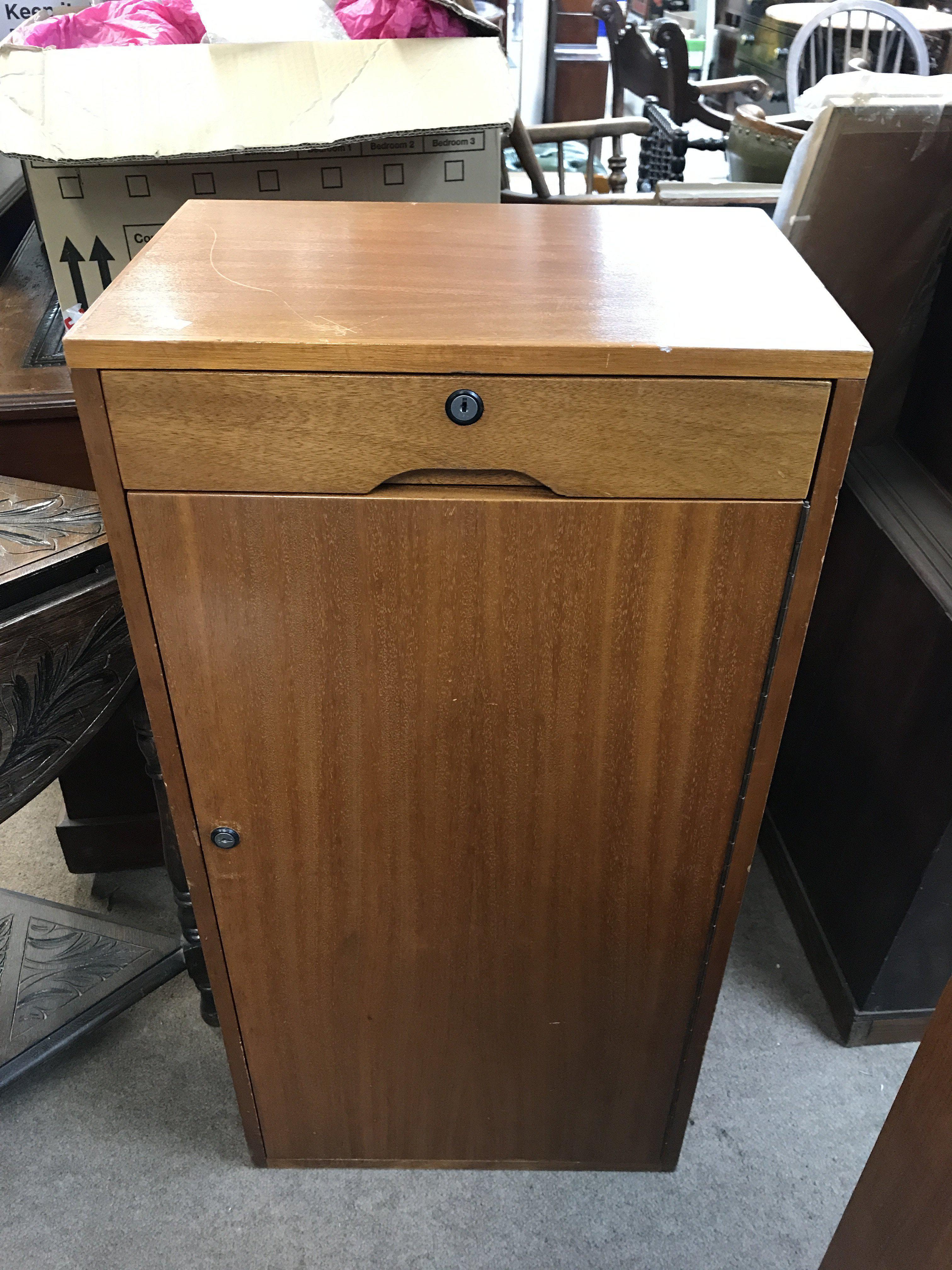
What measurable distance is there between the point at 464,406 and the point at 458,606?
6.7 inches

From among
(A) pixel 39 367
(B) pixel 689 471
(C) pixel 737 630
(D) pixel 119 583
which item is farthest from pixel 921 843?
(A) pixel 39 367

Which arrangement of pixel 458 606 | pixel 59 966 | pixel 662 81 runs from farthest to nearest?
pixel 662 81 < pixel 59 966 < pixel 458 606

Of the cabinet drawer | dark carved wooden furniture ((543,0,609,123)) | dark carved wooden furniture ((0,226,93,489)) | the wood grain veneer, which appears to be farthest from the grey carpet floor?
dark carved wooden furniture ((543,0,609,123))

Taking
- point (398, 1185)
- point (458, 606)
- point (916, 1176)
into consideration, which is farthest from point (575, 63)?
point (916, 1176)

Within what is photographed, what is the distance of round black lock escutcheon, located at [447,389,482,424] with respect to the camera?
66cm

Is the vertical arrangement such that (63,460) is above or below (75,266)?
below

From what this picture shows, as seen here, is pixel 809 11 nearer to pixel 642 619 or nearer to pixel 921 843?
pixel 921 843

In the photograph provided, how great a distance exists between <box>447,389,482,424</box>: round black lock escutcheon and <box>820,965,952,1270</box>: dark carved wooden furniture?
53 cm

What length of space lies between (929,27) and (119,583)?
3.41 metres

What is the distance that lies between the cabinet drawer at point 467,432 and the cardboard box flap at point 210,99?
1.85 ft

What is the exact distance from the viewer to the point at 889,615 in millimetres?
1242

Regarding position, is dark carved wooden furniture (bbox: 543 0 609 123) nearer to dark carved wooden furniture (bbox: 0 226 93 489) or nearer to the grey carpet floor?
dark carved wooden furniture (bbox: 0 226 93 489)

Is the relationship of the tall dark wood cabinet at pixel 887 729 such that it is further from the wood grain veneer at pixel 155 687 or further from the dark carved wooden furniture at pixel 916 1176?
the wood grain veneer at pixel 155 687

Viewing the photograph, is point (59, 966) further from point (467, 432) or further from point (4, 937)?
point (467, 432)
